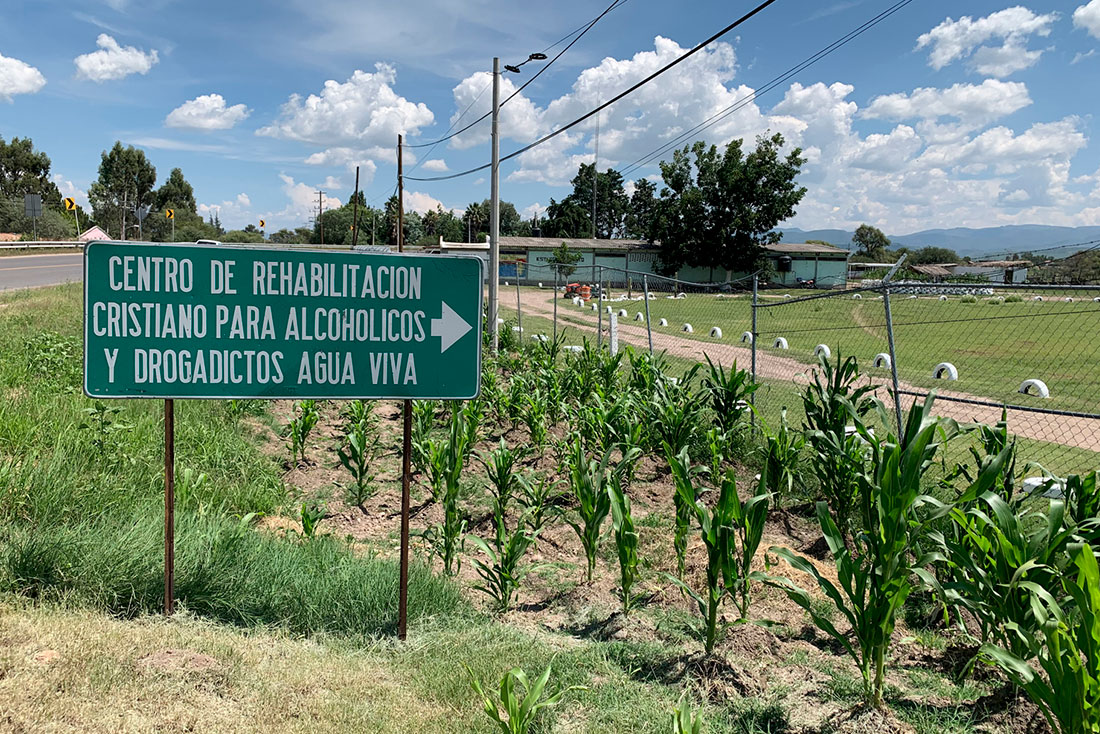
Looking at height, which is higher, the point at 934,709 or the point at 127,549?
the point at 127,549

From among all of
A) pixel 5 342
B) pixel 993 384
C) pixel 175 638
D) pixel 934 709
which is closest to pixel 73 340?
pixel 5 342

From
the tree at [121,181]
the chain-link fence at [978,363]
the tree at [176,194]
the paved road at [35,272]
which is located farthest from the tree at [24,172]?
the chain-link fence at [978,363]

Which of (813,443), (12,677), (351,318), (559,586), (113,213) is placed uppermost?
(113,213)

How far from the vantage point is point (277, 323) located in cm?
375

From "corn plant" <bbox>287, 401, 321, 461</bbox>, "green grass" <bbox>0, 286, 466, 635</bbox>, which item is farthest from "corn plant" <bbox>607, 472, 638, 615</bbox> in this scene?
"corn plant" <bbox>287, 401, 321, 461</bbox>

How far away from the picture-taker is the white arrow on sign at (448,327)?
3.91 meters

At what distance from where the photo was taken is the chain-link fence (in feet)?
26.8

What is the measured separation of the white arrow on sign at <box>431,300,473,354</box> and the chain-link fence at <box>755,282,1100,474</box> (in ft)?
8.81

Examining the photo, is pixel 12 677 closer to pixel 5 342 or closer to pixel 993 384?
pixel 5 342

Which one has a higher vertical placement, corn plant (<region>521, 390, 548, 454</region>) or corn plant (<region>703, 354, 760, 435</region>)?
corn plant (<region>703, 354, 760, 435</region>)

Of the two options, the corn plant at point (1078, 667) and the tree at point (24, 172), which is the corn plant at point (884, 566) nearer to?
the corn plant at point (1078, 667)

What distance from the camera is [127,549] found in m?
4.14

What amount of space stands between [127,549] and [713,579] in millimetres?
3230

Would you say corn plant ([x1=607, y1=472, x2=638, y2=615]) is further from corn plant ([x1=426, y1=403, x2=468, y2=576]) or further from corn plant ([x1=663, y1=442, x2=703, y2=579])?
corn plant ([x1=426, y1=403, x2=468, y2=576])
